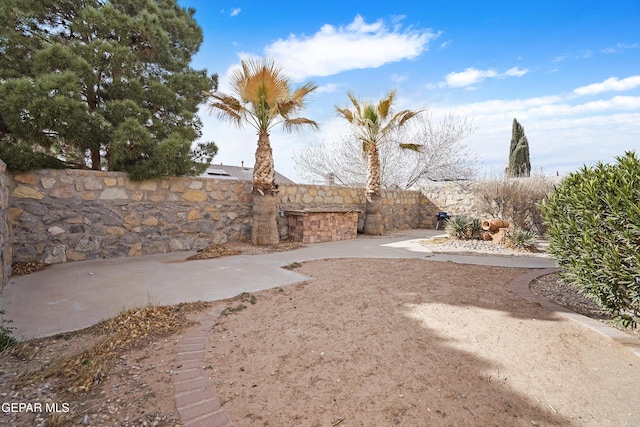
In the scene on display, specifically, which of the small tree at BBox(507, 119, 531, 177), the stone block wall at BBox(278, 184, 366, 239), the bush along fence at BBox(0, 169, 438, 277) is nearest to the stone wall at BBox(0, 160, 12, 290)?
the bush along fence at BBox(0, 169, 438, 277)

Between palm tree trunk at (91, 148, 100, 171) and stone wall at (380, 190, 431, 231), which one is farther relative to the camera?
stone wall at (380, 190, 431, 231)

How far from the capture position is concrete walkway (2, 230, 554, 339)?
269cm

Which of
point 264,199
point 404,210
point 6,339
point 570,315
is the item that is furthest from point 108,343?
point 404,210

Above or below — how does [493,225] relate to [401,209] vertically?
below

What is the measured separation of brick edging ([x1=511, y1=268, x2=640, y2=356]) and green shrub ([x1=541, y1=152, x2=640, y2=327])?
0.14 meters

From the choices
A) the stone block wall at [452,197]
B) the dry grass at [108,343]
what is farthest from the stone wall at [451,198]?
the dry grass at [108,343]

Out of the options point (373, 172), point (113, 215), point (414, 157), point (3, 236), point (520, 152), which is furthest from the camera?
point (520, 152)

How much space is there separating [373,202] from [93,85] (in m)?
7.10

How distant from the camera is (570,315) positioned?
2871 millimetres

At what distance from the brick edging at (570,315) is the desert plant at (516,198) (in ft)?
15.1

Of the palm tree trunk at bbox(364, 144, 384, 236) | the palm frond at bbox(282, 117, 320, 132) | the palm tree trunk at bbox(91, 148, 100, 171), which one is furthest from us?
the palm tree trunk at bbox(364, 144, 384, 236)

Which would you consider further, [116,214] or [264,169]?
[264,169]

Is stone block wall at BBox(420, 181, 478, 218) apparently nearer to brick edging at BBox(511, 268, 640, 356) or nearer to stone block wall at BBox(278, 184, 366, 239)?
stone block wall at BBox(278, 184, 366, 239)

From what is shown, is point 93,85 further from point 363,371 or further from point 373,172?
point 373,172
